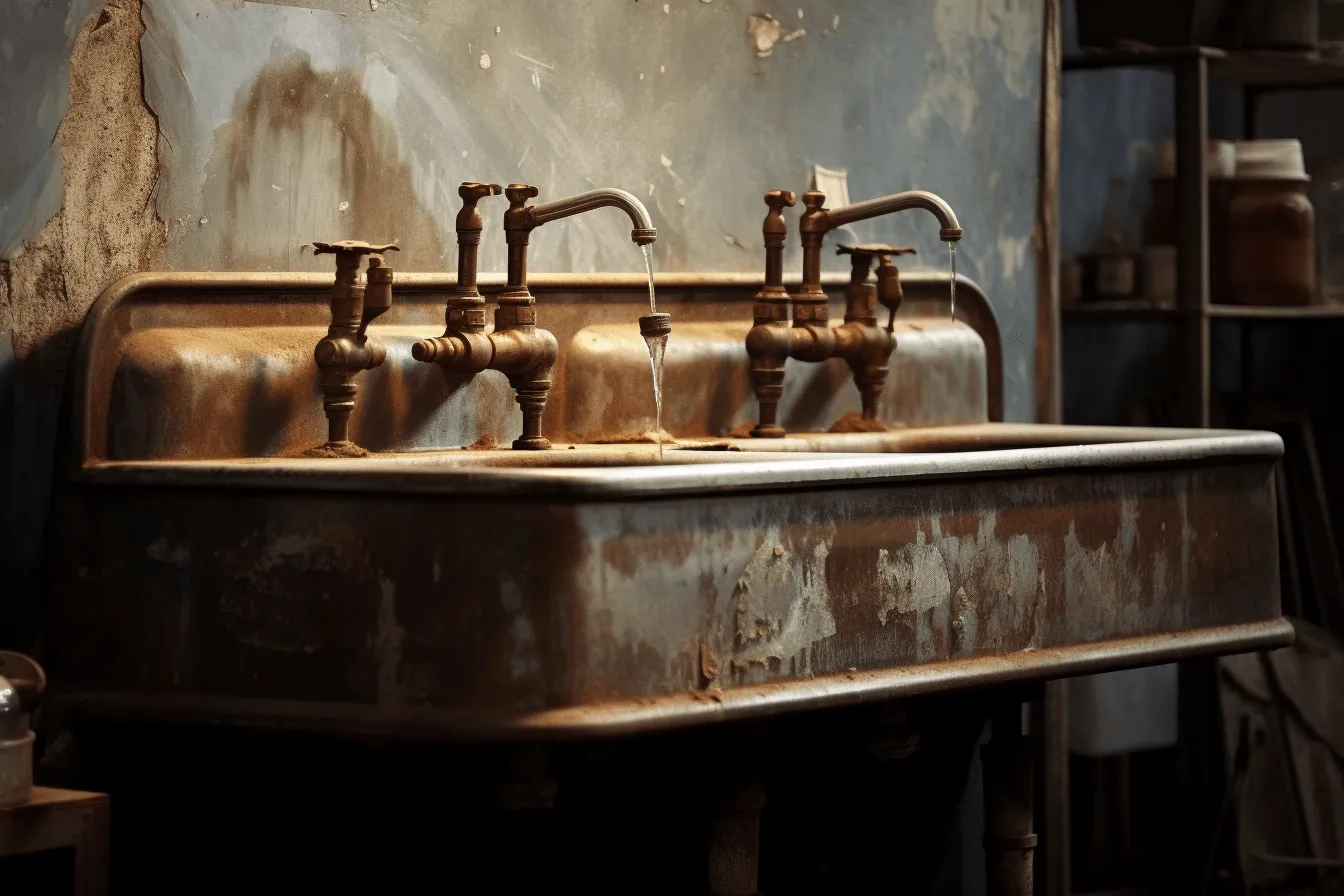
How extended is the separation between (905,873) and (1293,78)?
5.77 feet

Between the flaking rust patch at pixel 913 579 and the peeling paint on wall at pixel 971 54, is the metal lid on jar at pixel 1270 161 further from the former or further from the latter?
the flaking rust patch at pixel 913 579

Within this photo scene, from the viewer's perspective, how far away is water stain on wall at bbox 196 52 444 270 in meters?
2.08

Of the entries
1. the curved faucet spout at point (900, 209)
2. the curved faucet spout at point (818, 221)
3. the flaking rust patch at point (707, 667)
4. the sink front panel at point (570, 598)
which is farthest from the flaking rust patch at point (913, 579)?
the curved faucet spout at point (818, 221)

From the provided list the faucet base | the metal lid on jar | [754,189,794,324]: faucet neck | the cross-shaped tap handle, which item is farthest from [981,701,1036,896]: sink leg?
the metal lid on jar

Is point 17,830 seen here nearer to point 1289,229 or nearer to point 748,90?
point 748,90

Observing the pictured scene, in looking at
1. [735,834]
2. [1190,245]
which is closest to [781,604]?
[735,834]

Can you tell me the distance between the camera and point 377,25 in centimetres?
221

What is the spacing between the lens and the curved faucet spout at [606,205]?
2035 millimetres

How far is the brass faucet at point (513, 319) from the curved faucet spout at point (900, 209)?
0.44 m

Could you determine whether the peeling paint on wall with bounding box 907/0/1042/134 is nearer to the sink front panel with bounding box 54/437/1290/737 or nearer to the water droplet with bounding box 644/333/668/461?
the water droplet with bounding box 644/333/668/461

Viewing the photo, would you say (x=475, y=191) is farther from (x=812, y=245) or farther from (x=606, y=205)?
(x=812, y=245)

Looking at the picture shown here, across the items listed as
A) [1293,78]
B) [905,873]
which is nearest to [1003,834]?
[905,873]

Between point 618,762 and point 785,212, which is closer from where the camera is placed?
point 618,762

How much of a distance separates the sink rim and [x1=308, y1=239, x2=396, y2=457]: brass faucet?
1.9 inches
